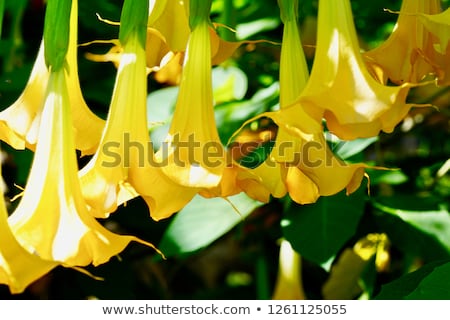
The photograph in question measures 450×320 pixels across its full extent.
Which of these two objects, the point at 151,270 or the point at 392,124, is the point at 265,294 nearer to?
the point at 151,270

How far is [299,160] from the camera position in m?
0.67

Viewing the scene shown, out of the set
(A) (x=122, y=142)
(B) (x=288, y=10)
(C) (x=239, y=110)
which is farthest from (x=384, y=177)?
(A) (x=122, y=142)

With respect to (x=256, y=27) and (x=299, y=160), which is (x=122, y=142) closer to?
(x=299, y=160)

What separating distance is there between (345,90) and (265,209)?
765 mm

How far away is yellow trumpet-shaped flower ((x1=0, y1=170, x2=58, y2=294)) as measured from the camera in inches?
22.3

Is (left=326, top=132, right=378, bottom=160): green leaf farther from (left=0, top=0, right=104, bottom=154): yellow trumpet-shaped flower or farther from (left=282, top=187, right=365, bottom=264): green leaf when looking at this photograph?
(left=0, top=0, right=104, bottom=154): yellow trumpet-shaped flower

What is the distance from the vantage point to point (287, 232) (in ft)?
3.17

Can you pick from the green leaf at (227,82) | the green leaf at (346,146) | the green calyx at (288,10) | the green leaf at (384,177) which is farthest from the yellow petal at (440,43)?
the green leaf at (227,82)

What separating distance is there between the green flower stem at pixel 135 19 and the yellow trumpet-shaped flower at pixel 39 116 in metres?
0.06

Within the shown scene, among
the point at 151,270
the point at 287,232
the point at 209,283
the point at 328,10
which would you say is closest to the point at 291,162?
the point at 328,10

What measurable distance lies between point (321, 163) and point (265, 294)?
691 millimetres

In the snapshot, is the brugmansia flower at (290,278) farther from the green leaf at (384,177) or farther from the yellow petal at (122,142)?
the yellow petal at (122,142)

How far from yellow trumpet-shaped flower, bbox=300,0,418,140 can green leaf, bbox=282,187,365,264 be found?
0.30 meters

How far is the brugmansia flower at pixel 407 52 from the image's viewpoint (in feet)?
2.47
